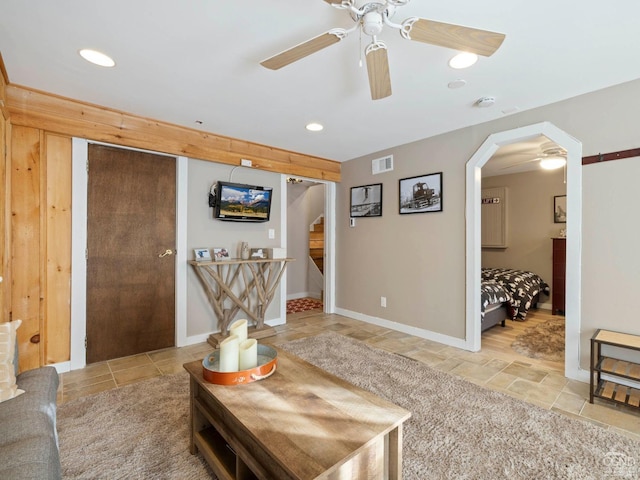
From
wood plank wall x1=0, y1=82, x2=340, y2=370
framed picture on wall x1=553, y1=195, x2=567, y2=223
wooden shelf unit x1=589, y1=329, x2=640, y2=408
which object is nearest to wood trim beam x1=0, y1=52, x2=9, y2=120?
wood plank wall x1=0, y1=82, x2=340, y2=370

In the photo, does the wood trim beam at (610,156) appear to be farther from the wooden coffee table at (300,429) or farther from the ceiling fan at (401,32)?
the wooden coffee table at (300,429)

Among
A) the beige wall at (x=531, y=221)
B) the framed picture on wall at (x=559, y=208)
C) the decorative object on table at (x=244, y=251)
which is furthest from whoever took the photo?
the beige wall at (x=531, y=221)

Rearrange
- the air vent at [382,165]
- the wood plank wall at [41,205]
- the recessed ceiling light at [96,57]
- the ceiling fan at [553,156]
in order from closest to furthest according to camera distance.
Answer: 1. the recessed ceiling light at [96,57]
2. the wood plank wall at [41,205]
3. the ceiling fan at [553,156]
4. the air vent at [382,165]

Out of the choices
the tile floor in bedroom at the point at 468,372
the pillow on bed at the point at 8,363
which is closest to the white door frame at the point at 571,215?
the tile floor in bedroom at the point at 468,372

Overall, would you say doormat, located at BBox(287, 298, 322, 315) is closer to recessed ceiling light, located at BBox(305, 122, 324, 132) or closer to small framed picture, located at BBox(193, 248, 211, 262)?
small framed picture, located at BBox(193, 248, 211, 262)

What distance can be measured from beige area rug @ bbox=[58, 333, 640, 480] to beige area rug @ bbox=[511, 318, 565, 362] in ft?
4.01

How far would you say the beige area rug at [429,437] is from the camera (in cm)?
155

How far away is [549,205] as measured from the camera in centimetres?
515

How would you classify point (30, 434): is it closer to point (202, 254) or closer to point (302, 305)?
point (202, 254)

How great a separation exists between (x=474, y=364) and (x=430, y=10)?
2862 millimetres

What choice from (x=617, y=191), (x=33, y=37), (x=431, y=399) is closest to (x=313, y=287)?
(x=431, y=399)

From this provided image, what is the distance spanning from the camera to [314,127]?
3.30 m

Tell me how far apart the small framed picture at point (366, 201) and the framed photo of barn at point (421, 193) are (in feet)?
1.19

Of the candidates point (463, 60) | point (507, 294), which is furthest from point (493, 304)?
point (463, 60)
